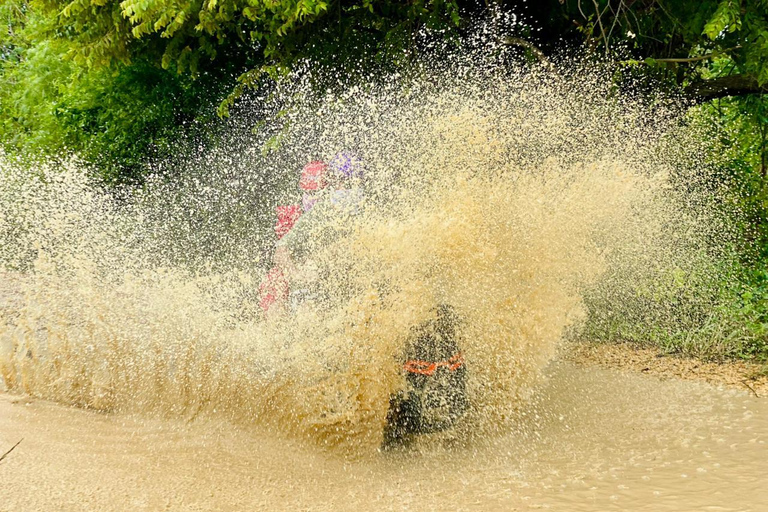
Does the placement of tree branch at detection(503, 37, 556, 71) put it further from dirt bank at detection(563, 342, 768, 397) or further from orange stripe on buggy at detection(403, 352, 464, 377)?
orange stripe on buggy at detection(403, 352, 464, 377)

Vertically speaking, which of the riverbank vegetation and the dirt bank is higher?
the riverbank vegetation

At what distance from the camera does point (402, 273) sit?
4363 millimetres

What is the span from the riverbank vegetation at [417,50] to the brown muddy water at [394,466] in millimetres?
2225

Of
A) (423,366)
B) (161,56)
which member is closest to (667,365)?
(423,366)

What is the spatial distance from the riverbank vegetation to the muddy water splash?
459mm

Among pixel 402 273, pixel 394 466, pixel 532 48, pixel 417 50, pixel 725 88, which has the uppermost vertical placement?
pixel 417 50

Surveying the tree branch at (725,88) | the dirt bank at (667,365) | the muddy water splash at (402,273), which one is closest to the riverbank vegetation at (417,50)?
the tree branch at (725,88)

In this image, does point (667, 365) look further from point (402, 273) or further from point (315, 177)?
point (315, 177)

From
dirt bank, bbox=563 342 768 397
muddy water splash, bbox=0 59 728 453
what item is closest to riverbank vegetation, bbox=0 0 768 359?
dirt bank, bbox=563 342 768 397

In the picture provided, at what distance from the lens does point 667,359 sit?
21.8ft

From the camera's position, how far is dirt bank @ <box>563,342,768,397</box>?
5828 mm

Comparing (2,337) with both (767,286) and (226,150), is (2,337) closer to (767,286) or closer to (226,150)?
(226,150)

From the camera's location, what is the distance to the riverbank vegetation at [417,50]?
21.6 ft

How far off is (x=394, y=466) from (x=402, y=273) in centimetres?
114
